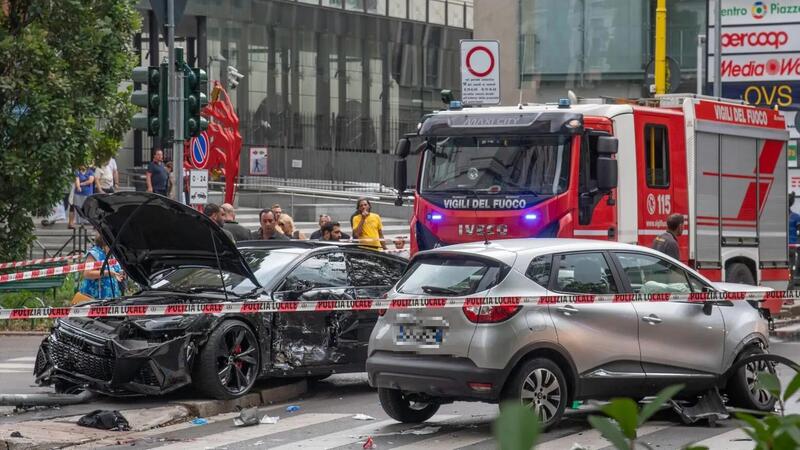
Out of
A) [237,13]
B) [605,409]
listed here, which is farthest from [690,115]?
[237,13]

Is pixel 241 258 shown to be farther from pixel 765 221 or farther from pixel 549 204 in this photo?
pixel 765 221

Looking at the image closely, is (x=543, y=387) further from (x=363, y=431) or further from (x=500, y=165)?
(x=500, y=165)

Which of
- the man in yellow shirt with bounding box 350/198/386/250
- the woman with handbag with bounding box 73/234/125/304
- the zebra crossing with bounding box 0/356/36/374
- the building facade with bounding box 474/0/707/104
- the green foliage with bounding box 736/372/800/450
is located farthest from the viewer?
the building facade with bounding box 474/0/707/104

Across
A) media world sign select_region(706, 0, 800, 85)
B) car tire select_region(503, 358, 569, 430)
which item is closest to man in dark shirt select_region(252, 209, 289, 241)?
car tire select_region(503, 358, 569, 430)

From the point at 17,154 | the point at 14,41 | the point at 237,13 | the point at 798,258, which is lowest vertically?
the point at 798,258

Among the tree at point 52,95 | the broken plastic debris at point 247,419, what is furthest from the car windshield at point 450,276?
the tree at point 52,95

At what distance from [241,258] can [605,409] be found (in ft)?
32.8

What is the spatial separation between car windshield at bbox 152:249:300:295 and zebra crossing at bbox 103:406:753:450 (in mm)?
1449

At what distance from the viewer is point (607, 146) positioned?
1590 cm

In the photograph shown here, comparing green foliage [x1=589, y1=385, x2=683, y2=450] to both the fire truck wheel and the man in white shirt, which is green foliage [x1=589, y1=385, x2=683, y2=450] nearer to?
the fire truck wheel

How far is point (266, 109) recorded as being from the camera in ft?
152

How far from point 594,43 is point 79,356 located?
2897 centimetres

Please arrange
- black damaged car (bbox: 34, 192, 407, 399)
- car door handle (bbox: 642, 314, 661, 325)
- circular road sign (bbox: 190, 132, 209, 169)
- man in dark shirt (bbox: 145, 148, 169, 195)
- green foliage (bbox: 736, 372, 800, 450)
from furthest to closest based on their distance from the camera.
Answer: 1. man in dark shirt (bbox: 145, 148, 169, 195)
2. circular road sign (bbox: 190, 132, 209, 169)
3. black damaged car (bbox: 34, 192, 407, 399)
4. car door handle (bbox: 642, 314, 661, 325)
5. green foliage (bbox: 736, 372, 800, 450)

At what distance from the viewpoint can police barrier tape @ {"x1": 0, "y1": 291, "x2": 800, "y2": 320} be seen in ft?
32.7
